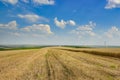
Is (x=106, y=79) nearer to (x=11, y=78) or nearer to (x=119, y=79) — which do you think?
(x=119, y=79)

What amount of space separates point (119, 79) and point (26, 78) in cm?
647

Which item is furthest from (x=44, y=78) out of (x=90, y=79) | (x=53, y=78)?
(x=90, y=79)

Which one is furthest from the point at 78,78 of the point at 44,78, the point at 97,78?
the point at 44,78

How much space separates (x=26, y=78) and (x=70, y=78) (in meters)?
3.09

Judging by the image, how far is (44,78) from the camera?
1300 cm

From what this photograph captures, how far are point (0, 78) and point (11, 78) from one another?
0.78 meters

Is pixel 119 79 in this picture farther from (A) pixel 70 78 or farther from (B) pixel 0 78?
(B) pixel 0 78

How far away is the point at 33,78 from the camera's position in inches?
518

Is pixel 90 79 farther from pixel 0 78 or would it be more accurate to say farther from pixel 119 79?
pixel 0 78

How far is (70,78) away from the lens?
1313 centimetres

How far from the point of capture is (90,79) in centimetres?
1280

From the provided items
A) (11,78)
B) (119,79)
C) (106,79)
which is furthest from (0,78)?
(119,79)

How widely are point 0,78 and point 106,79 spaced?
7.45 metres

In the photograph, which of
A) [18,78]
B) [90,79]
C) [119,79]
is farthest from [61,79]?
[119,79]
